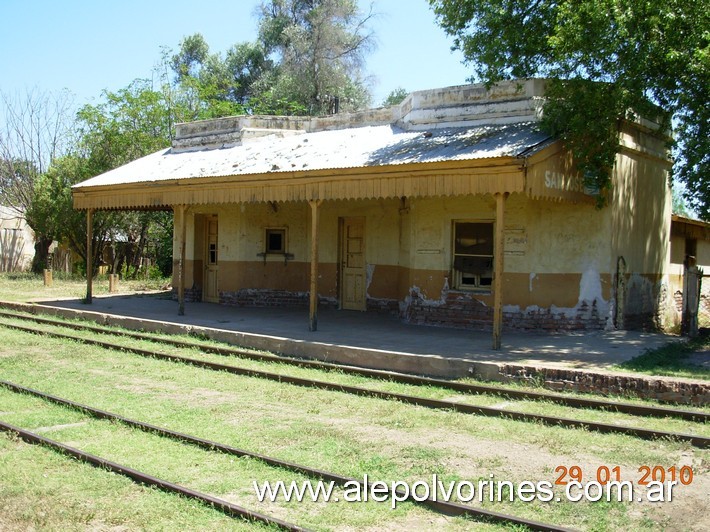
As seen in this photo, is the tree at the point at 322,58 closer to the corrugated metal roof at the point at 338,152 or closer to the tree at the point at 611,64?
the corrugated metal roof at the point at 338,152

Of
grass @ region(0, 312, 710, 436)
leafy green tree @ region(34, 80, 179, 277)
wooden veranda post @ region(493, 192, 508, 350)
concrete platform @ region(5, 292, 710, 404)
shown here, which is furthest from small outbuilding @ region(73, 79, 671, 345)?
leafy green tree @ region(34, 80, 179, 277)

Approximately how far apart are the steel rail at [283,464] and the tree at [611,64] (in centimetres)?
835

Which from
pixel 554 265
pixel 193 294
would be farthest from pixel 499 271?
pixel 193 294

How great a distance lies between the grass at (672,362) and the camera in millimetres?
9320

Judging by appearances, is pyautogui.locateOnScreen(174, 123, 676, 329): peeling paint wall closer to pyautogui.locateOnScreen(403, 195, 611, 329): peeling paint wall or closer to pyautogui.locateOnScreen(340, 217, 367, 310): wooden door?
pyautogui.locateOnScreen(403, 195, 611, 329): peeling paint wall

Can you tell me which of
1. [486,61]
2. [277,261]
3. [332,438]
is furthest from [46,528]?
[277,261]

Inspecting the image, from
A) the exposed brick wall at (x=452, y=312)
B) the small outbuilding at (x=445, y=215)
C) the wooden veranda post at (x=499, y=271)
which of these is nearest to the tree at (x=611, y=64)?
the small outbuilding at (x=445, y=215)

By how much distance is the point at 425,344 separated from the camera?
1188 cm

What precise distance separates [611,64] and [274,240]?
968 cm

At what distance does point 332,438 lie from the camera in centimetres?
681

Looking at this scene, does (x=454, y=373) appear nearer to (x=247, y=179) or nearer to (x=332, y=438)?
(x=332, y=438)

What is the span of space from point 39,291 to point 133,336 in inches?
454

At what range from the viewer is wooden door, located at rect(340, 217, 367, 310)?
1691 cm

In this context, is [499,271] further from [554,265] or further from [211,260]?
[211,260]
